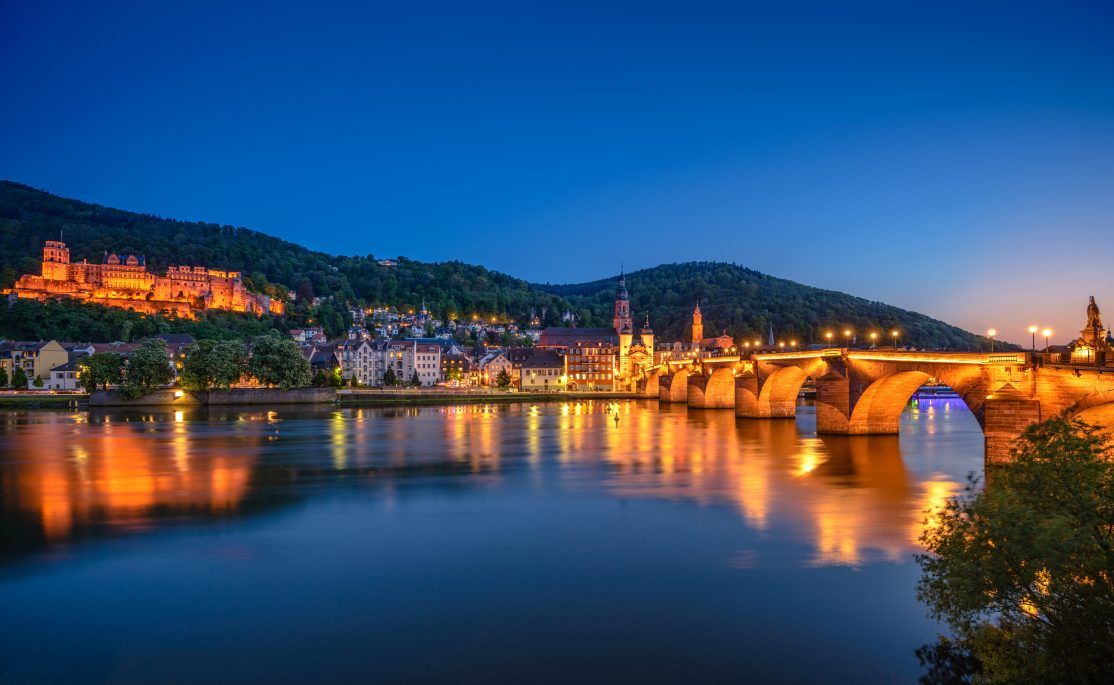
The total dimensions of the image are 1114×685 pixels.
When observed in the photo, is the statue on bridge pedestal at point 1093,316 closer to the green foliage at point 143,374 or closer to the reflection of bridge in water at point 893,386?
the reflection of bridge in water at point 893,386

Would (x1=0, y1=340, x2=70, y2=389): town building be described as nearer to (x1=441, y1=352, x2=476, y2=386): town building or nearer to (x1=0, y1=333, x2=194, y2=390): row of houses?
(x1=0, y1=333, x2=194, y2=390): row of houses

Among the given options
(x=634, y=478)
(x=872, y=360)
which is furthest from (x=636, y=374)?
(x=634, y=478)

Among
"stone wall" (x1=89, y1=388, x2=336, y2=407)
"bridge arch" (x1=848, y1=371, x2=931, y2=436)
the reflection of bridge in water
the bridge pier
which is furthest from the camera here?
"stone wall" (x1=89, y1=388, x2=336, y2=407)

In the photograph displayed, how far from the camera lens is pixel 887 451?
44344mm

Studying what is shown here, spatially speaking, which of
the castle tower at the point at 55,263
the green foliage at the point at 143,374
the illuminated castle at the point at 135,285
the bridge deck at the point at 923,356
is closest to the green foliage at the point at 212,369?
the green foliage at the point at 143,374

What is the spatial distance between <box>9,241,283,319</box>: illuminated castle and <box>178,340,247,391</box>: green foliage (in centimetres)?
7828

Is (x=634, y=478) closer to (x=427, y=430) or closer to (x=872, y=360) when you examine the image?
(x=872, y=360)

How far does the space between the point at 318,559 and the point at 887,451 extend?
115 feet

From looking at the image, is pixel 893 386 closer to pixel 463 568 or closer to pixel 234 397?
pixel 463 568

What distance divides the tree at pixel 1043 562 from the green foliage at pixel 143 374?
96945 mm

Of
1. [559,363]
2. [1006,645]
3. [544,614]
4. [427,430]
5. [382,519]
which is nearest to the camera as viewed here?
[1006,645]

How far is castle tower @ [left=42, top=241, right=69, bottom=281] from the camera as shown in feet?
561

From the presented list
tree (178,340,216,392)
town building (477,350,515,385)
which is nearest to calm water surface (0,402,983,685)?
tree (178,340,216,392)

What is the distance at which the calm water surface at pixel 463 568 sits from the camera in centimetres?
1288
